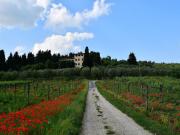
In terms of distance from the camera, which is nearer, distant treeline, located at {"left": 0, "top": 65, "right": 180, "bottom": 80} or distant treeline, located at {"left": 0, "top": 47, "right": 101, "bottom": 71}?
distant treeline, located at {"left": 0, "top": 65, "right": 180, "bottom": 80}

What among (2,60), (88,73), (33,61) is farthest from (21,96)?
(33,61)

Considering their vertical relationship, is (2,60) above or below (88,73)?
above

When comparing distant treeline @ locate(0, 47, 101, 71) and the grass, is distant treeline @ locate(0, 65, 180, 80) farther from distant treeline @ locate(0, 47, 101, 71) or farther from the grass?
the grass

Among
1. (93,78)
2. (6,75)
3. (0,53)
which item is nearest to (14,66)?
(0,53)

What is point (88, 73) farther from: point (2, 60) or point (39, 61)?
point (39, 61)

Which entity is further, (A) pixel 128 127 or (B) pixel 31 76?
(B) pixel 31 76

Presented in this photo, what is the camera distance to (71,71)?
146 metres

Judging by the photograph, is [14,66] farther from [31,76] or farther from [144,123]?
[144,123]

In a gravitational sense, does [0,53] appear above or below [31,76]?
above

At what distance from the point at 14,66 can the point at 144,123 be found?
145 metres

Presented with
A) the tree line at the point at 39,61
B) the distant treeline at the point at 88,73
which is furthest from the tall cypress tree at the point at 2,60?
the distant treeline at the point at 88,73

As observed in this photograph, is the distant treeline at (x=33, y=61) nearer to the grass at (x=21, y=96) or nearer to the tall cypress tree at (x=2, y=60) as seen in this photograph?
the tall cypress tree at (x=2, y=60)

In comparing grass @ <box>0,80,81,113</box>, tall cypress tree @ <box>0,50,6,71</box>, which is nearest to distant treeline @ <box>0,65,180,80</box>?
tall cypress tree @ <box>0,50,6,71</box>

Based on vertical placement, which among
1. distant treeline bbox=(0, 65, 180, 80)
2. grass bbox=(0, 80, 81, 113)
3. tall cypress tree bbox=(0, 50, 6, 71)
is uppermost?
tall cypress tree bbox=(0, 50, 6, 71)
